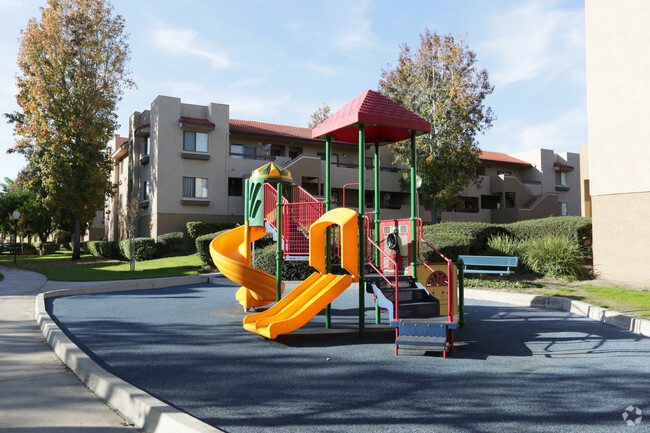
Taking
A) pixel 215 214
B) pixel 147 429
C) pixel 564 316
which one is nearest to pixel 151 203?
pixel 215 214

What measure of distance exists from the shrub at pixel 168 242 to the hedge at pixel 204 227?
799mm

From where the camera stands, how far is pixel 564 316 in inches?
443

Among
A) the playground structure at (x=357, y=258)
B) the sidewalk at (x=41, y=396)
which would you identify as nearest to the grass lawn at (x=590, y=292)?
the playground structure at (x=357, y=258)

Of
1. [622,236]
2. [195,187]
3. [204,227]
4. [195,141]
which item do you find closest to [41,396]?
[622,236]

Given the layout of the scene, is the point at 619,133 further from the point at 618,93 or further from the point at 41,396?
the point at 41,396

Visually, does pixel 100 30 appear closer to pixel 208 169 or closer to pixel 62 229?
pixel 208 169

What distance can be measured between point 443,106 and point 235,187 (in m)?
16.3

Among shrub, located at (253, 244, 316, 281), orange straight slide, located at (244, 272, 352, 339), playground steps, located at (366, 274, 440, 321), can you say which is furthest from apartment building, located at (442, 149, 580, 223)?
orange straight slide, located at (244, 272, 352, 339)

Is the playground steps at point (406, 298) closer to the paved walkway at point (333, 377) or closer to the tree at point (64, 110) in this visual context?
the paved walkway at point (333, 377)

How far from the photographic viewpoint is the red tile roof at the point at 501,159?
4742 cm

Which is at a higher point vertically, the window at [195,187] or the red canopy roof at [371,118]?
the window at [195,187]

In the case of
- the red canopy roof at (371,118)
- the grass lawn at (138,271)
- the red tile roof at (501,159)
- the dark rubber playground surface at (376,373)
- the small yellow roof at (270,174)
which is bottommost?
the dark rubber playground surface at (376,373)

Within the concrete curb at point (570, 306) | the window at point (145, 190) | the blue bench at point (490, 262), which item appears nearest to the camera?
the concrete curb at point (570, 306)

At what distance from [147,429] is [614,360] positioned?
653 centimetres
